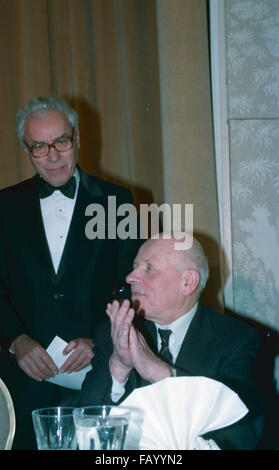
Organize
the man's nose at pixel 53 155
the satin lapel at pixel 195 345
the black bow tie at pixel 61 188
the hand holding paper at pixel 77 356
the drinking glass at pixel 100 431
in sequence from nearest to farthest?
the drinking glass at pixel 100 431 → the satin lapel at pixel 195 345 → the hand holding paper at pixel 77 356 → the man's nose at pixel 53 155 → the black bow tie at pixel 61 188

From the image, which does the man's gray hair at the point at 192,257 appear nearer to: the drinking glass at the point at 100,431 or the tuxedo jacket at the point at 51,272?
the tuxedo jacket at the point at 51,272

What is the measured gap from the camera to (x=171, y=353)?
Answer: 6.27ft

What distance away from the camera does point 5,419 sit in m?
1.20

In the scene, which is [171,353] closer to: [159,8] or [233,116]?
[233,116]

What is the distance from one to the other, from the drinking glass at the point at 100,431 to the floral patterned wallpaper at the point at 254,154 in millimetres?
2179

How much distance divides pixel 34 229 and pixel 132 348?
3.07 feet

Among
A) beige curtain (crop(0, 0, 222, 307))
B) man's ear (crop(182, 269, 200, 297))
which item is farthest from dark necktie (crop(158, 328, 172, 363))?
beige curtain (crop(0, 0, 222, 307))

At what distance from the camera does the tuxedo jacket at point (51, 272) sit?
2.23 metres

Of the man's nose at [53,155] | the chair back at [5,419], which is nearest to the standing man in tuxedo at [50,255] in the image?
the man's nose at [53,155]

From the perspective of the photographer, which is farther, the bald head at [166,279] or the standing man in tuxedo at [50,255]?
the standing man in tuxedo at [50,255]

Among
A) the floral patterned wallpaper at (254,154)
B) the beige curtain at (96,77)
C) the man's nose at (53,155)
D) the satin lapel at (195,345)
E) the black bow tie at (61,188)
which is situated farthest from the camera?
the beige curtain at (96,77)

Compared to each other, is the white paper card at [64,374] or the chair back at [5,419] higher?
the chair back at [5,419]
